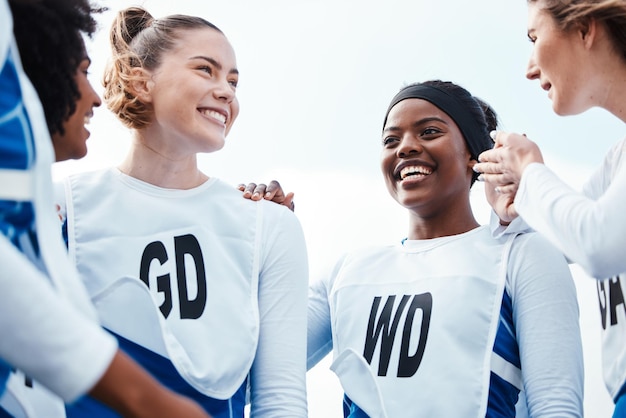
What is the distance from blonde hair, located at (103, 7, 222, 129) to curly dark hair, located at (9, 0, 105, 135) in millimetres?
950

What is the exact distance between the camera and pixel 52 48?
1.58m

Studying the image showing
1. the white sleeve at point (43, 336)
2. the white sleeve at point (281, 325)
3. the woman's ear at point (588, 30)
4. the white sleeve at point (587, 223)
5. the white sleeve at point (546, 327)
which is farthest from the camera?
the white sleeve at point (546, 327)

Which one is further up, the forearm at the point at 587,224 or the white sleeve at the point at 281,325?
the forearm at the point at 587,224

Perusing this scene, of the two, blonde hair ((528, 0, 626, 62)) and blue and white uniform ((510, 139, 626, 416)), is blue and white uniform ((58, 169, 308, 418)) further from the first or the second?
blonde hair ((528, 0, 626, 62))

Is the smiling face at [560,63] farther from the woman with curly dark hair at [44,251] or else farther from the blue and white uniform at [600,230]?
the woman with curly dark hair at [44,251]

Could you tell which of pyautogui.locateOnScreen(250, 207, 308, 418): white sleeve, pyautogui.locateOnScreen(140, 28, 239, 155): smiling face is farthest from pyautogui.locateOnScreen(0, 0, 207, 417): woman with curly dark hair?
pyautogui.locateOnScreen(250, 207, 308, 418): white sleeve

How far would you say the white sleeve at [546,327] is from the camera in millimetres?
2549

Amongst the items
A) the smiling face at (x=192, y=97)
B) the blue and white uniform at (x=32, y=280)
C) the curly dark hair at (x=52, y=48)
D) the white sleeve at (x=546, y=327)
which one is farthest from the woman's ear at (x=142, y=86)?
the white sleeve at (x=546, y=327)

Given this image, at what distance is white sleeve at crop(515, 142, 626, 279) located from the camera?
1909mm

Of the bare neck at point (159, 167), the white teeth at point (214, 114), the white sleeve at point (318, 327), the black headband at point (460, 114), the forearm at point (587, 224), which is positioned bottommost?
the white sleeve at point (318, 327)

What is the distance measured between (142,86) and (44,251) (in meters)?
1.37

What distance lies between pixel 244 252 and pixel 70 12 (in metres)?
1.09

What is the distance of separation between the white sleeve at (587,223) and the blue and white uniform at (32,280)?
1205mm

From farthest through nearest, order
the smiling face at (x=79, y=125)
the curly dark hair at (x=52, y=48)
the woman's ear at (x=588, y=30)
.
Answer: the woman's ear at (x=588, y=30) → the smiling face at (x=79, y=125) → the curly dark hair at (x=52, y=48)
